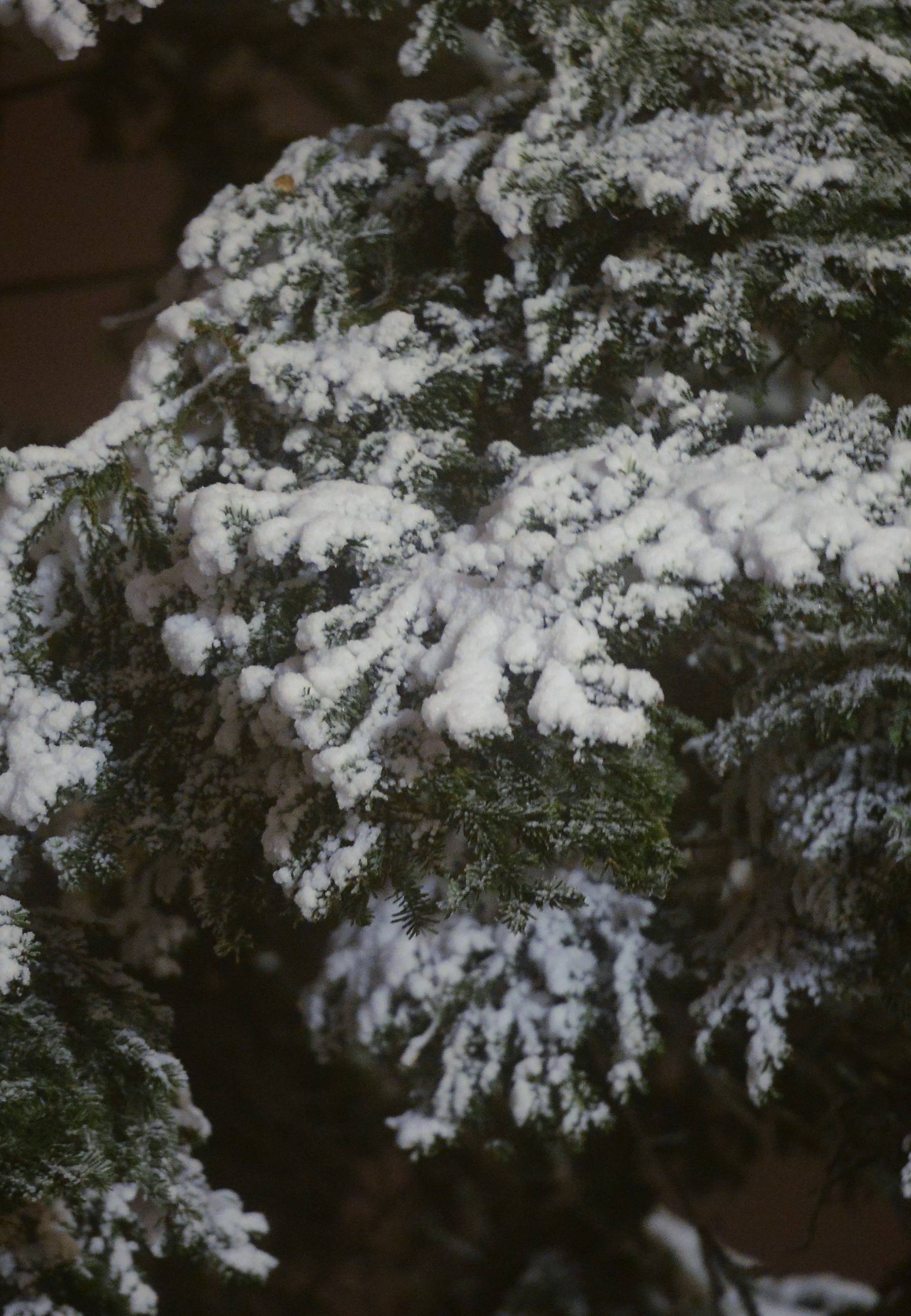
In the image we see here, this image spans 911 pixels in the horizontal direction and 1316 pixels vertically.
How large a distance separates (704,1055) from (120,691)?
1.34 m

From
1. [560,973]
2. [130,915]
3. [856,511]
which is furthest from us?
[130,915]

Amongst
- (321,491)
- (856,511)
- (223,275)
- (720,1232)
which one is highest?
(223,275)

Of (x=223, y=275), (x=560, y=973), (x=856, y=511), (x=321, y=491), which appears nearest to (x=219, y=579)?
(x=321, y=491)

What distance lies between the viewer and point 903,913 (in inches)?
67.2

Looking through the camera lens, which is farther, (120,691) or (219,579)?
(120,691)

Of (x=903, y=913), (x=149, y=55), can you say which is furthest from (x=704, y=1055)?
(x=149, y=55)

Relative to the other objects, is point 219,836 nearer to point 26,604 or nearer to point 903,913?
point 26,604

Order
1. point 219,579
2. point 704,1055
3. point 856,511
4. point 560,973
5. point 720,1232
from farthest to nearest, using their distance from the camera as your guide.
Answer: point 720,1232 < point 560,973 < point 704,1055 < point 219,579 < point 856,511

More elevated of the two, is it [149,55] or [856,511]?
[149,55]

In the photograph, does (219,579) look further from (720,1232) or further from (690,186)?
(720,1232)

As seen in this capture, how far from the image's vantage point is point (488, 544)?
1.44m

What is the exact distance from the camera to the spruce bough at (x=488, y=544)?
1300mm

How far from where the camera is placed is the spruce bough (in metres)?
1.30

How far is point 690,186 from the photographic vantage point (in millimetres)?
1544
